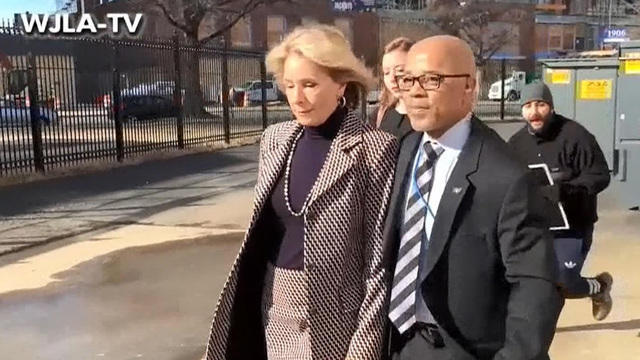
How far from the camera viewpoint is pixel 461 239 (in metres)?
2.06

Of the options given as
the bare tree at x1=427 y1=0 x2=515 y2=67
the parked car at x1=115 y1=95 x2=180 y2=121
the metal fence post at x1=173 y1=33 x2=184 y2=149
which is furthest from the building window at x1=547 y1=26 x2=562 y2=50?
the parked car at x1=115 y1=95 x2=180 y2=121

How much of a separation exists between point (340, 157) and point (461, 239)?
54cm

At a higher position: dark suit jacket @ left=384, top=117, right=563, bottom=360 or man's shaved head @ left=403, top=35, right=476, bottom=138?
man's shaved head @ left=403, top=35, right=476, bottom=138

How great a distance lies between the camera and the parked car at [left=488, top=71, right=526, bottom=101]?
31.1 metres

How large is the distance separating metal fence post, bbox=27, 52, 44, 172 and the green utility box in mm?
8194

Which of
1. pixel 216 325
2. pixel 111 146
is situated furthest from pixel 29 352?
pixel 111 146

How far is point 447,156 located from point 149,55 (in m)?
16.9

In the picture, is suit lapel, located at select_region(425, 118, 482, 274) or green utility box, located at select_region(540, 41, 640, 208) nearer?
suit lapel, located at select_region(425, 118, 482, 274)

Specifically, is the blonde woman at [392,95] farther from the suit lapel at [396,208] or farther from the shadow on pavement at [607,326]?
the shadow on pavement at [607,326]

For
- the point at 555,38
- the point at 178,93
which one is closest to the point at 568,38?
the point at 555,38

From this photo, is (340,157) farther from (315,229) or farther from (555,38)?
(555,38)

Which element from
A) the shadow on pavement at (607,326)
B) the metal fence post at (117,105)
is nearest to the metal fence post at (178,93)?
the metal fence post at (117,105)

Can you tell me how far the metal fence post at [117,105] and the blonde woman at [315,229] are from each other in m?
13.5

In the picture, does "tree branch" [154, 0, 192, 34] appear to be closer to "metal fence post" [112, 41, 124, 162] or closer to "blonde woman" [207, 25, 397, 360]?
"metal fence post" [112, 41, 124, 162]
